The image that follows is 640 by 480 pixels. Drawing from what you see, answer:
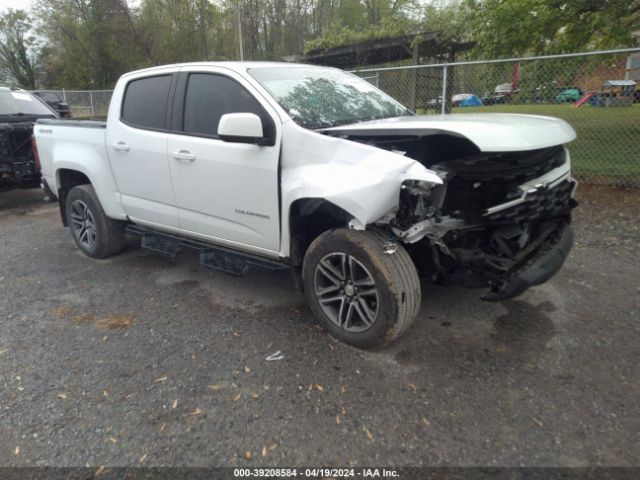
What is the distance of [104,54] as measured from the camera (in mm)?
35312

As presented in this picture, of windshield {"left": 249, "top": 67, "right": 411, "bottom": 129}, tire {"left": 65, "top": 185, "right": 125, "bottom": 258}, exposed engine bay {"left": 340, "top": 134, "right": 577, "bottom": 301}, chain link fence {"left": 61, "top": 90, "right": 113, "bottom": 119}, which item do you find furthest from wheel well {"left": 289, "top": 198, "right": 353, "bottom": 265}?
chain link fence {"left": 61, "top": 90, "right": 113, "bottom": 119}

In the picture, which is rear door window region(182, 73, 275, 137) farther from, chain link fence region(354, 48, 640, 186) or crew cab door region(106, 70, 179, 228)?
chain link fence region(354, 48, 640, 186)

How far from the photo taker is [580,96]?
723cm

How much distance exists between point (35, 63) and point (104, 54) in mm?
8285

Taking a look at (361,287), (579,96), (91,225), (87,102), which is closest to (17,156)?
(91,225)

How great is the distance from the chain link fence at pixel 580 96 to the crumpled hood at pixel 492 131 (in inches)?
169

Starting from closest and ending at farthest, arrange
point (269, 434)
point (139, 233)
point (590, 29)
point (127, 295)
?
1. point (269, 434)
2. point (127, 295)
3. point (139, 233)
4. point (590, 29)

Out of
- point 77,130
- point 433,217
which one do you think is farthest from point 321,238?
point 77,130

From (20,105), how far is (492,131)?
8.46 meters

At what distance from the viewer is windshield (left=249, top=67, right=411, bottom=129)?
3.45 m

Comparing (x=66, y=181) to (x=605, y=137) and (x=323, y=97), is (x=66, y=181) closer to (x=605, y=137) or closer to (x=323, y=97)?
(x=323, y=97)

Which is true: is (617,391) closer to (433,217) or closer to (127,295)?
(433,217)

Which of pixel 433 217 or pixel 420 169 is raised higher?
pixel 420 169

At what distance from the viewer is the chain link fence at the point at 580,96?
7.07 m
